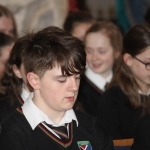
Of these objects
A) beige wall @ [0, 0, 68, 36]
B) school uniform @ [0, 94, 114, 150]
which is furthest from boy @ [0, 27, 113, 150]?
beige wall @ [0, 0, 68, 36]

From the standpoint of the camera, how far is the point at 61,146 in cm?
247

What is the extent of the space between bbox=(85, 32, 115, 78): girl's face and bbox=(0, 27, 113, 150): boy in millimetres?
1555

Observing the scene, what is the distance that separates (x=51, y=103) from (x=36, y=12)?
122 inches

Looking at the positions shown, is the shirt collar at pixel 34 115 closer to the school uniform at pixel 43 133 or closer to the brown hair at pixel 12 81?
the school uniform at pixel 43 133

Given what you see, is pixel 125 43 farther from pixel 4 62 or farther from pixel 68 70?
pixel 68 70

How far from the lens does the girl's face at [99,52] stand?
4141 millimetres

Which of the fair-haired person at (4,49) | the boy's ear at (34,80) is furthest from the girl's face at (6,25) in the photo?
the boy's ear at (34,80)

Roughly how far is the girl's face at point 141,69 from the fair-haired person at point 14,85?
2.60 feet

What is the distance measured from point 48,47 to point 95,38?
170 cm

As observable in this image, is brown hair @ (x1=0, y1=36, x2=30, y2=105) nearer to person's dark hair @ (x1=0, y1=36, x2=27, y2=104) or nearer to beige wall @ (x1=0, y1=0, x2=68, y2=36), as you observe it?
person's dark hair @ (x1=0, y1=36, x2=27, y2=104)

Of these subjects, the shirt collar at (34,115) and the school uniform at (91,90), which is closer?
the shirt collar at (34,115)

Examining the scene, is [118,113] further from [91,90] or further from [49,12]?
[49,12]

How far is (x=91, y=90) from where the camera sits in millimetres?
4102

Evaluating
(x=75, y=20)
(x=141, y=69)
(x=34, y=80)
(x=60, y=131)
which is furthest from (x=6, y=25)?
(x=60, y=131)
